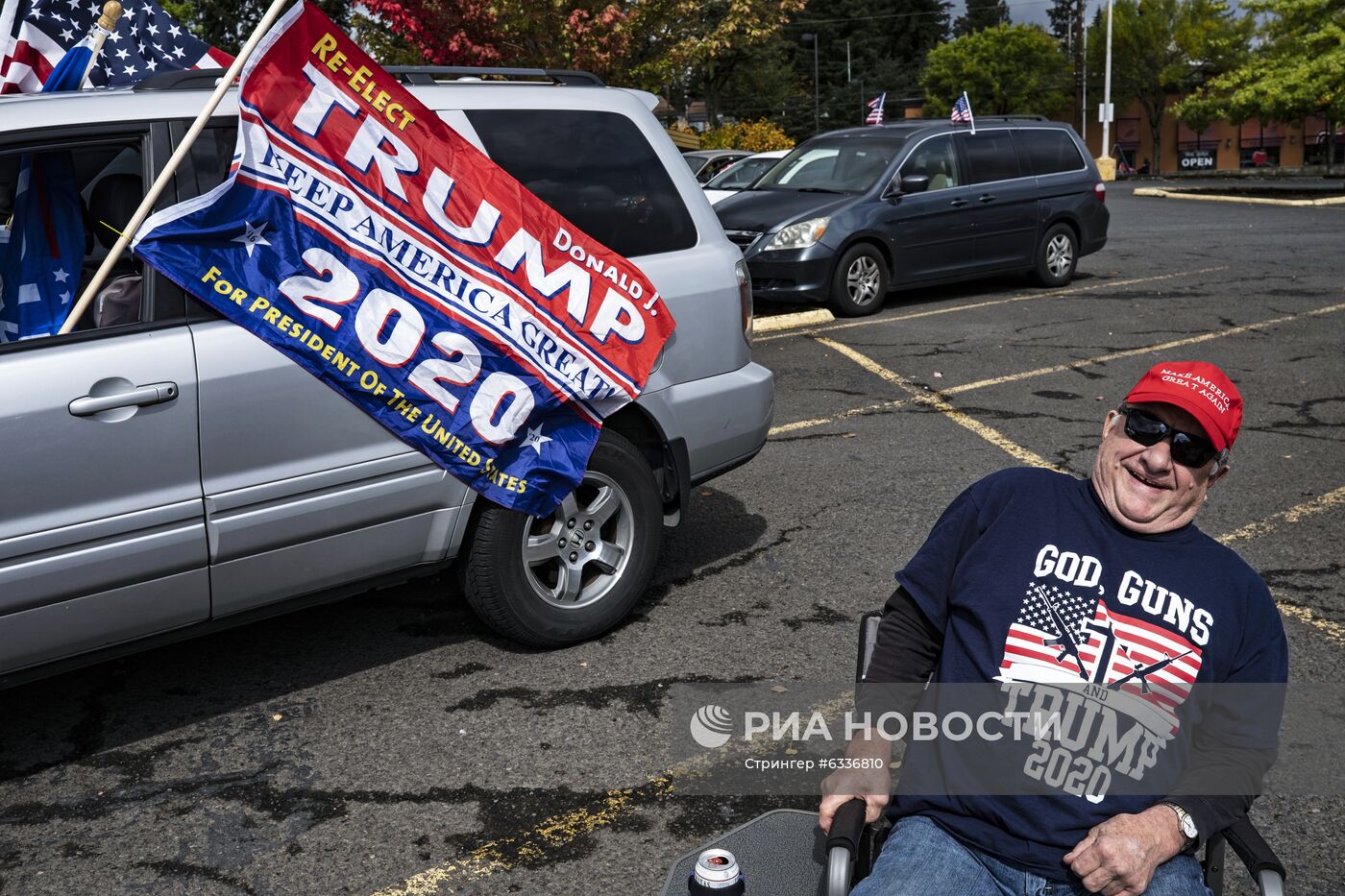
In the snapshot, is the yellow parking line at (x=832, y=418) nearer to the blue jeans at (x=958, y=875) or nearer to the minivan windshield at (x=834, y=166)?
the minivan windshield at (x=834, y=166)

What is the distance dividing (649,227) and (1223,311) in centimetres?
856

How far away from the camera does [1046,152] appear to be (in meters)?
13.4

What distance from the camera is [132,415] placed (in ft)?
11.2

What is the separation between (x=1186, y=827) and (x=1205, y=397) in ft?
2.67

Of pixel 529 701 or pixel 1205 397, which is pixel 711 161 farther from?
pixel 1205 397

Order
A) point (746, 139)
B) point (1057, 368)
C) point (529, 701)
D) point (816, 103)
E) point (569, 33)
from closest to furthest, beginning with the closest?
point (529, 701) < point (1057, 368) < point (569, 33) < point (746, 139) < point (816, 103)

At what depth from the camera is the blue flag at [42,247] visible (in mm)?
3947

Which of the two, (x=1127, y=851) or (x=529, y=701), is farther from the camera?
(x=529, y=701)

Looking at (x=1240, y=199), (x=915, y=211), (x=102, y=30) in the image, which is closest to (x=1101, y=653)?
(x=102, y=30)

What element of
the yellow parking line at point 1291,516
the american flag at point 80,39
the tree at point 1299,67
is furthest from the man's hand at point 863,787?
the tree at point 1299,67

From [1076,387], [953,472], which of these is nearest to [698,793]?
[953,472]

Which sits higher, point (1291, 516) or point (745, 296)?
point (745, 296)

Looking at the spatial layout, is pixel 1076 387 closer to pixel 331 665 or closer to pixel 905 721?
pixel 331 665

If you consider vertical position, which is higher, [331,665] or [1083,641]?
[1083,641]
